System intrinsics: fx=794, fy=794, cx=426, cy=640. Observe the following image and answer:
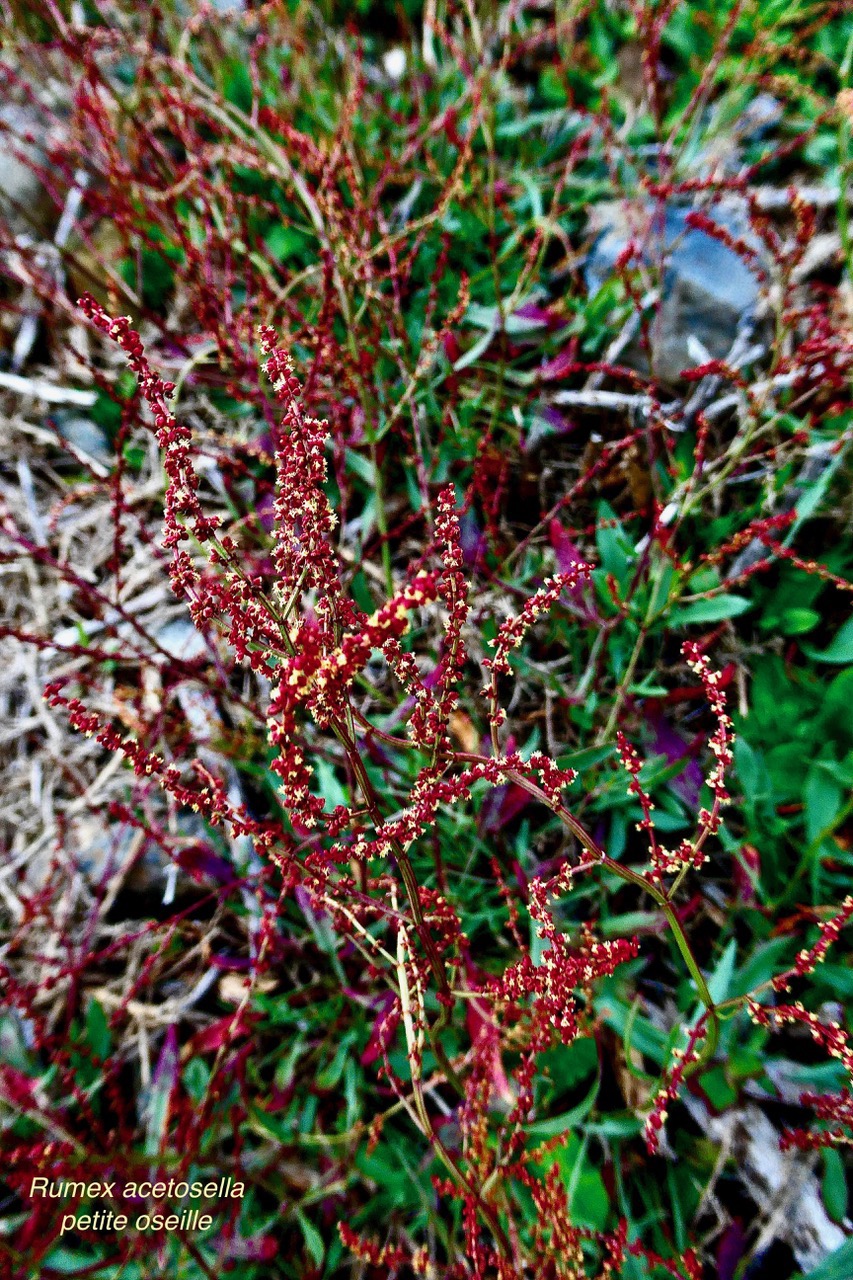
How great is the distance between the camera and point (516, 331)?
2207 millimetres

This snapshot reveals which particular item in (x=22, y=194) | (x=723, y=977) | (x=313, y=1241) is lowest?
(x=313, y=1241)

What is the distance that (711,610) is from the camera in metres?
1.73

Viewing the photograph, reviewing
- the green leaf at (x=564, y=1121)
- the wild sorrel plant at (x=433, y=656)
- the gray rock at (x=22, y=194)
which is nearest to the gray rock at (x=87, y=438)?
the wild sorrel plant at (x=433, y=656)

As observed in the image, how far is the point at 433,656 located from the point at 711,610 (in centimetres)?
66

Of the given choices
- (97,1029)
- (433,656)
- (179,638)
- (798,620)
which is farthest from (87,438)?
(798,620)

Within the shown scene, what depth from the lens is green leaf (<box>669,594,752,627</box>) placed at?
1.68 metres

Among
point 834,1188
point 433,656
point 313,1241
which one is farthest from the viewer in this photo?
point 433,656

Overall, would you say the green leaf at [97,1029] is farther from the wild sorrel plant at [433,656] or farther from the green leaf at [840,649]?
the green leaf at [840,649]

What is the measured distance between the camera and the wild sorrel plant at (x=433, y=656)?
1.25m

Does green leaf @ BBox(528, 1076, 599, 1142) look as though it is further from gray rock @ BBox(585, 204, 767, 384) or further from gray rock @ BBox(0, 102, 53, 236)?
gray rock @ BBox(0, 102, 53, 236)

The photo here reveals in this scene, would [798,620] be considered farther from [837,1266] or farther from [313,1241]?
[313,1241]

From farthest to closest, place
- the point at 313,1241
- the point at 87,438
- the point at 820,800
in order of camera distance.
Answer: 1. the point at 87,438
2. the point at 820,800
3. the point at 313,1241

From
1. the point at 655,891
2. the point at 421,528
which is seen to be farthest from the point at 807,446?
the point at 655,891

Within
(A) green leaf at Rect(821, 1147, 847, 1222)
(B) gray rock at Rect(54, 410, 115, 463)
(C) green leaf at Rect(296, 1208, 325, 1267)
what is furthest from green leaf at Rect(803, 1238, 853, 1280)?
(B) gray rock at Rect(54, 410, 115, 463)
